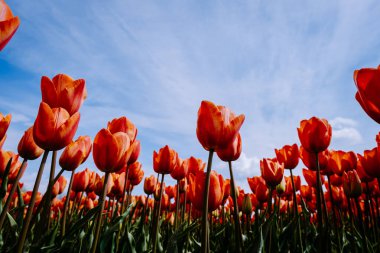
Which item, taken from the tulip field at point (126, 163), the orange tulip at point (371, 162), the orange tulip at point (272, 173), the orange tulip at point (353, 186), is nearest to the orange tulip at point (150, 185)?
the tulip field at point (126, 163)

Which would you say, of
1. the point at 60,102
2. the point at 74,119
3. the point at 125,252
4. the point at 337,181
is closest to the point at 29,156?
the point at 60,102

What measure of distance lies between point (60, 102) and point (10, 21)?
1166mm

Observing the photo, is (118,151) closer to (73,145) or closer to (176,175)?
(73,145)

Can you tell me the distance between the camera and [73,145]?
2.46 meters

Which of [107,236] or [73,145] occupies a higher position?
[73,145]

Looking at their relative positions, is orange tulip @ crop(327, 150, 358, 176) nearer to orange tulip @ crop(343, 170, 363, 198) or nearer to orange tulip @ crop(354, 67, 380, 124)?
orange tulip @ crop(343, 170, 363, 198)

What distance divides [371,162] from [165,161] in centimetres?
260

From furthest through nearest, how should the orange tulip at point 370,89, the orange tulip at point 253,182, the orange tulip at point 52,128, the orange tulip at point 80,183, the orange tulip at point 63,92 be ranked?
1. the orange tulip at point 253,182
2. the orange tulip at point 80,183
3. the orange tulip at point 63,92
4. the orange tulip at point 52,128
5. the orange tulip at point 370,89

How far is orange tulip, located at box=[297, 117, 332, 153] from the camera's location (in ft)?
9.87

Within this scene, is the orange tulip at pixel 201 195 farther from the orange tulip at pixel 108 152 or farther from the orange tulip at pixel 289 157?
the orange tulip at pixel 289 157

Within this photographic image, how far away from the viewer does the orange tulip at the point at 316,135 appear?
301 cm

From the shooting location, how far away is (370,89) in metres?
1.71

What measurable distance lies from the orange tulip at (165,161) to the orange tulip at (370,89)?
2.29m

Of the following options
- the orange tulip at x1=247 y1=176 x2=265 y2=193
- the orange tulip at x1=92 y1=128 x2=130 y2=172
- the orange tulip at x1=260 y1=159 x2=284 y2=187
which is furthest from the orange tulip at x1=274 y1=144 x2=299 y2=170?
the orange tulip at x1=92 y1=128 x2=130 y2=172
